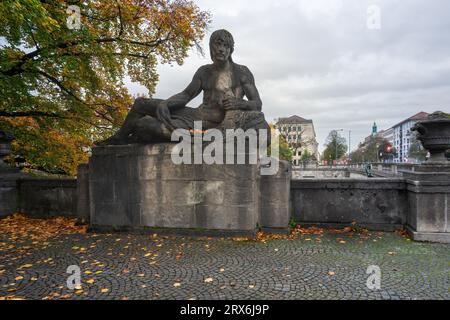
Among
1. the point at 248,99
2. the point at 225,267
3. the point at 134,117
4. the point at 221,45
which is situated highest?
the point at 221,45

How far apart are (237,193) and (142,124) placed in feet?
8.90

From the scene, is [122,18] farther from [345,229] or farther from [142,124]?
[345,229]

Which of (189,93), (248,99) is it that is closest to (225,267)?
(248,99)

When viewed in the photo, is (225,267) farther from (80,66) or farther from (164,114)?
(80,66)

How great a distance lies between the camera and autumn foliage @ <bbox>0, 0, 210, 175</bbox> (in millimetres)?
8867

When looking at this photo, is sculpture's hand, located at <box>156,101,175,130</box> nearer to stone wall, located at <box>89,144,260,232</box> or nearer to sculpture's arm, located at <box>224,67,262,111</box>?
stone wall, located at <box>89,144,260,232</box>

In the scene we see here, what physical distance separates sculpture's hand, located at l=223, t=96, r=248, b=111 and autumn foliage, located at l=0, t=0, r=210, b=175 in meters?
4.85

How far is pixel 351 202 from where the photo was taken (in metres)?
6.89

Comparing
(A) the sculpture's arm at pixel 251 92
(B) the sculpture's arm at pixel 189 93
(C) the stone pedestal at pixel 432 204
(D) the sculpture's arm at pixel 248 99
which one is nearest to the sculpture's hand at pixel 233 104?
(D) the sculpture's arm at pixel 248 99

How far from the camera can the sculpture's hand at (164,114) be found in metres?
6.59

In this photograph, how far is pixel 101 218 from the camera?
22.4 ft

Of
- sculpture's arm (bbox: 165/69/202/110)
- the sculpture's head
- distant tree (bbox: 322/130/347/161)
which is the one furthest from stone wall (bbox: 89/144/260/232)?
distant tree (bbox: 322/130/347/161)

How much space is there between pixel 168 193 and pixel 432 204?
5.53 m

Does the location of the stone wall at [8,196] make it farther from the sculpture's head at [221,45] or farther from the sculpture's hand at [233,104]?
the sculpture's head at [221,45]
